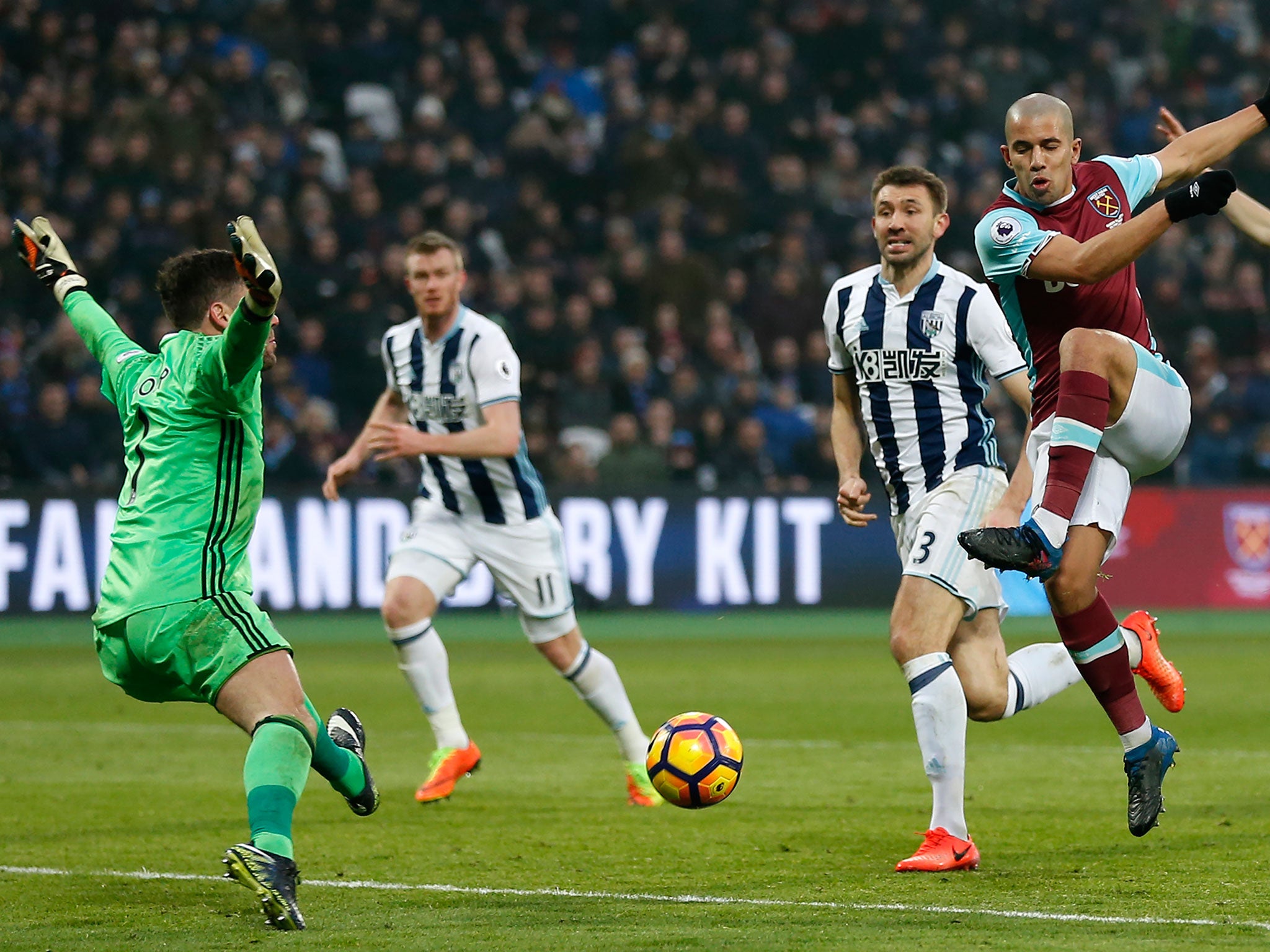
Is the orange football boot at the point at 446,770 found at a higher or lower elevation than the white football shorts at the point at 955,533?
lower

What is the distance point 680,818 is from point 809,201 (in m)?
13.5

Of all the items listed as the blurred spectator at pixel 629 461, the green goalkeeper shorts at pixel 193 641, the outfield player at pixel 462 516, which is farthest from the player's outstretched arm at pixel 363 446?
the blurred spectator at pixel 629 461

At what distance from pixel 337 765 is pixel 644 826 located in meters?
2.06

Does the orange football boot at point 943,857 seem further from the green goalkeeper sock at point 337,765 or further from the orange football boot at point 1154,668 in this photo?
the green goalkeeper sock at point 337,765

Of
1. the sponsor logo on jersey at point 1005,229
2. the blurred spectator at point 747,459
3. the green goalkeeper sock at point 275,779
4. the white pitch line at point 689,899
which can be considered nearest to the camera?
the green goalkeeper sock at point 275,779

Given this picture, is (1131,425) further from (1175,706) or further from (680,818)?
(680,818)

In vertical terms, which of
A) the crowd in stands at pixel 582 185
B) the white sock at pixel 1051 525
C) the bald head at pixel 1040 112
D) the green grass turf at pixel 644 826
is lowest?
the green grass turf at pixel 644 826

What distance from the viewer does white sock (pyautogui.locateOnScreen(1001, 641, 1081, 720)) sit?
671cm

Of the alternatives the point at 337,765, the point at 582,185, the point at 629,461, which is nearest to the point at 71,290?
the point at 337,765

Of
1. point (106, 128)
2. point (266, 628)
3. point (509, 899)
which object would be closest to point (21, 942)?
point (266, 628)

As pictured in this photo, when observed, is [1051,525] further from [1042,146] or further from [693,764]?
[693,764]

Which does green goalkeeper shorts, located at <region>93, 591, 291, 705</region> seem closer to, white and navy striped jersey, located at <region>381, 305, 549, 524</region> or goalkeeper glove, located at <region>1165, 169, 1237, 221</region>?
goalkeeper glove, located at <region>1165, 169, 1237, 221</region>

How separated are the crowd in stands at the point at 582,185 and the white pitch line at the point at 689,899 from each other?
1056cm

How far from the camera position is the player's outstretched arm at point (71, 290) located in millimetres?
5602
